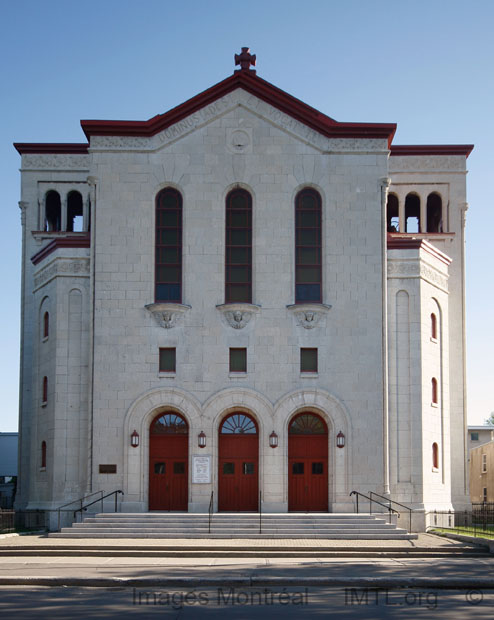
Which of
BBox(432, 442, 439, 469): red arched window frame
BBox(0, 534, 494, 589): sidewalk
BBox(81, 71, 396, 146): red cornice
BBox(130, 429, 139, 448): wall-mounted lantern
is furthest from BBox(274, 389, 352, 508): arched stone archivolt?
BBox(81, 71, 396, 146): red cornice

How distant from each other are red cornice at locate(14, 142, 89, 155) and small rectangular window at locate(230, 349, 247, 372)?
53.9 feet

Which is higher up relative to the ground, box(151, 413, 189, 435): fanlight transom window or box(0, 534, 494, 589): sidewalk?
box(151, 413, 189, 435): fanlight transom window

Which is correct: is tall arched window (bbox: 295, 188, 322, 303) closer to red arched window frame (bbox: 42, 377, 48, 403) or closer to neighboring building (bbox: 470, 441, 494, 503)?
red arched window frame (bbox: 42, 377, 48, 403)

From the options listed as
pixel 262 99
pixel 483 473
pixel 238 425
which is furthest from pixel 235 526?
pixel 483 473

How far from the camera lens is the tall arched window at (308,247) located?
39.3 m

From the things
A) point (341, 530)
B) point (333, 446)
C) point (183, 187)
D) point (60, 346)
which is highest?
point (183, 187)

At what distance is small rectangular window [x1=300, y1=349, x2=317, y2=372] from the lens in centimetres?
3869

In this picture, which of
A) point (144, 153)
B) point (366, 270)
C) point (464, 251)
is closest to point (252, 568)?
point (366, 270)

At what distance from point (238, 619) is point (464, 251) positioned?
3331 centimetres

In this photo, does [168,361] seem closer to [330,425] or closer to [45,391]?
[45,391]

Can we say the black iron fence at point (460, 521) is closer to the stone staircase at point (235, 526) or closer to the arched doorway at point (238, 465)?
the stone staircase at point (235, 526)

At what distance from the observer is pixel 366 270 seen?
39.2 m

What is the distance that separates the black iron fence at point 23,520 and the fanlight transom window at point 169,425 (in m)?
6.05

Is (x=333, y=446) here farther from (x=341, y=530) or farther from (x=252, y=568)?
(x=252, y=568)
